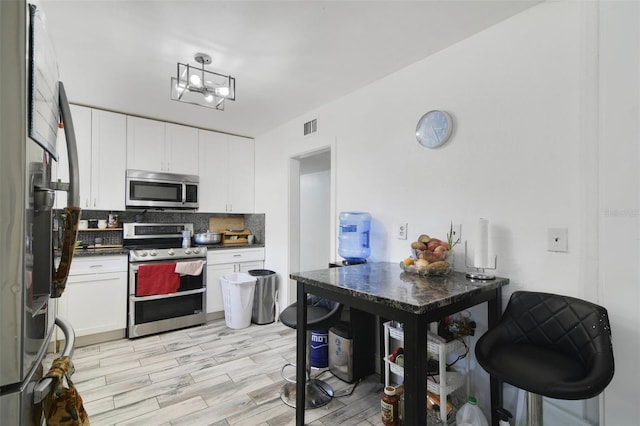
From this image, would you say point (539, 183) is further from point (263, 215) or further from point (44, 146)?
point (263, 215)

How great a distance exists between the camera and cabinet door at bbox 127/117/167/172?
350 cm

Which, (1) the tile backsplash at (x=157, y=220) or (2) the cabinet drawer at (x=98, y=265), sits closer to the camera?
(2) the cabinet drawer at (x=98, y=265)

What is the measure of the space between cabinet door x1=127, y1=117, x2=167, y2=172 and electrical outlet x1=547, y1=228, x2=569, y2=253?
3.88m

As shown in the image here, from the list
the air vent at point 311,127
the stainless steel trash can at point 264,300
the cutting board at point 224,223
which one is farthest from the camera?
the cutting board at point 224,223

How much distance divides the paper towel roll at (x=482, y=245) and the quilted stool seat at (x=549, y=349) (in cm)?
23

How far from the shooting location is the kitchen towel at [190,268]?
3.43 m

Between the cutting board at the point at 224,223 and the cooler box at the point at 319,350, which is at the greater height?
the cutting board at the point at 224,223

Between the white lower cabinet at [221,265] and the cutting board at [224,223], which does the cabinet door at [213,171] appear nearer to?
the cutting board at [224,223]

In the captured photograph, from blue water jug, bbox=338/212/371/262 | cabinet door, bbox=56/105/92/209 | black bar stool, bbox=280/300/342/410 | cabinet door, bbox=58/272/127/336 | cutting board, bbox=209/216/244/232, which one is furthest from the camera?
cutting board, bbox=209/216/244/232

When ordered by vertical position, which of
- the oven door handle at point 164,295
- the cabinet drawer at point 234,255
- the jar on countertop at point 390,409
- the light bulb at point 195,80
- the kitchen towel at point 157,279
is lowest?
the jar on countertop at point 390,409

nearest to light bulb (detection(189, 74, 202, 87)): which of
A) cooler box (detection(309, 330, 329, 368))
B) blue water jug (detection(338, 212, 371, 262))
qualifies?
blue water jug (detection(338, 212, 371, 262))

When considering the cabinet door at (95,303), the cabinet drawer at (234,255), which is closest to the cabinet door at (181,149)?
the cabinet drawer at (234,255)

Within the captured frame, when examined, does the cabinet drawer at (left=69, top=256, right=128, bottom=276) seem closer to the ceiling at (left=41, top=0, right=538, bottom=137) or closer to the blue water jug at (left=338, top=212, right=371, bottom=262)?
the ceiling at (left=41, top=0, right=538, bottom=137)

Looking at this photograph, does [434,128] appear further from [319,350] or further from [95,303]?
[95,303]
